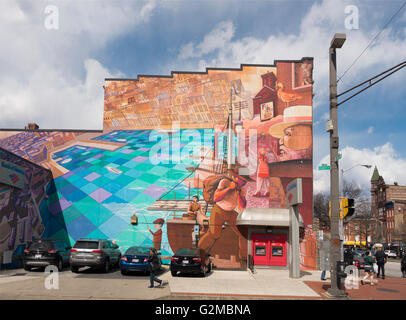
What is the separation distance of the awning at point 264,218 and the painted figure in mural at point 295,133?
158 inches

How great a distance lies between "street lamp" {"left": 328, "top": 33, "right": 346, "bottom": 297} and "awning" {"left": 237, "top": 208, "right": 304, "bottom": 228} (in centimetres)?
873

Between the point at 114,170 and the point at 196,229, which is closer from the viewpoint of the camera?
the point at 196,229

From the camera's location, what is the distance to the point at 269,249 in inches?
933

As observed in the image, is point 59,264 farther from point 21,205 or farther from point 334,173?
point 334,173

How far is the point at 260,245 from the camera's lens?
78.0ft

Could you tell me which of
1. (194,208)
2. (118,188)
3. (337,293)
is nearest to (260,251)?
(194,208)

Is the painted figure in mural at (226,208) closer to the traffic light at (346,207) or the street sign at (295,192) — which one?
the street sign at (295,192)

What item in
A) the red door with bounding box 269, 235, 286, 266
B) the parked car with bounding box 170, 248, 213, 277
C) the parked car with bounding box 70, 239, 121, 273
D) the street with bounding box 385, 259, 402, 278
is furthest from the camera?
the street with bounding box 385, 259, 402, 278

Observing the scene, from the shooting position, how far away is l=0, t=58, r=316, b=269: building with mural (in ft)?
78.0

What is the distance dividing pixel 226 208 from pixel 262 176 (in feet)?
11.2

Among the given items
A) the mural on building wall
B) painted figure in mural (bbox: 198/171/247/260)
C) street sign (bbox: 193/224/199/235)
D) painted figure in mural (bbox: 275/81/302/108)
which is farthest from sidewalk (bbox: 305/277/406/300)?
the mural on building wall

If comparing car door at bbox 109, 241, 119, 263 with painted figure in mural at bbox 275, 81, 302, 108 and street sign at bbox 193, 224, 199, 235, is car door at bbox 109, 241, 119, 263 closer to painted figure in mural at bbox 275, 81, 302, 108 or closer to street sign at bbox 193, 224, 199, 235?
street sign at bbox 193, 224, 199, 235
